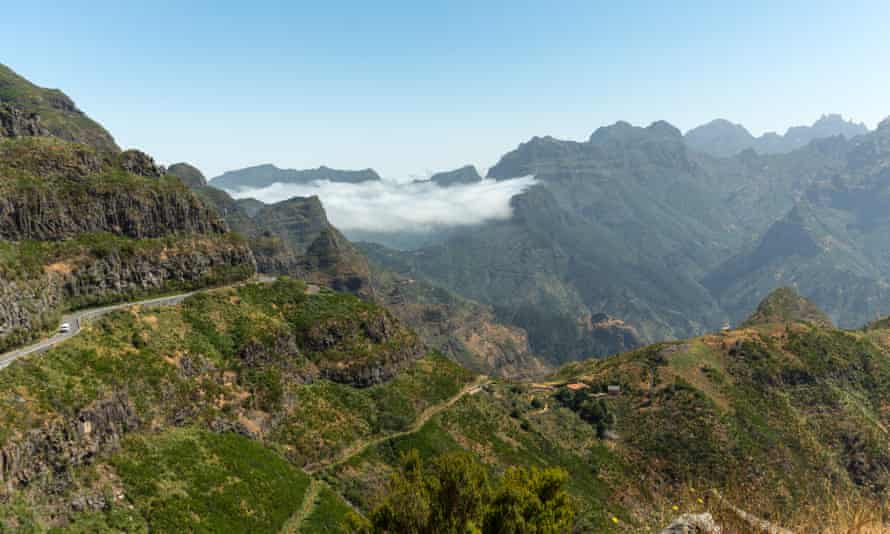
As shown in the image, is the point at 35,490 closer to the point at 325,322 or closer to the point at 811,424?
the point at 325,322

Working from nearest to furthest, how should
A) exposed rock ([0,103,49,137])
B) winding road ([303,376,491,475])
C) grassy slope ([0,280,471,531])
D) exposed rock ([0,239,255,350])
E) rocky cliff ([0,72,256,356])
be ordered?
grassy slope ([0,280,471,531])
exposed rock ([0,239,255,350])
rocky cliff ([0,72,256,356])
winding road ([303,376,491,475])
exposed rock ([0,103,49,137])

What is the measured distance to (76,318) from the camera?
3073 inches

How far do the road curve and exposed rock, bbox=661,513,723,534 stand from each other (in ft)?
247

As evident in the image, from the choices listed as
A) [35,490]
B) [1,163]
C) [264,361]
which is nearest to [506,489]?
[35,490]

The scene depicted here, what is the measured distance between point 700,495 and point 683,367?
138 meters

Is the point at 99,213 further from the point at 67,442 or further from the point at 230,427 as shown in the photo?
the point at 67,442

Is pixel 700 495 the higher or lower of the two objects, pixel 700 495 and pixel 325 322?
the higher

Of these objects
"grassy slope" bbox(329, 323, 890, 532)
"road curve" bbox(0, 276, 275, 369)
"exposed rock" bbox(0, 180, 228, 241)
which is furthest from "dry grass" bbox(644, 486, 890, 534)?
"exposed rock" bbox(0, 180, 228, 241)

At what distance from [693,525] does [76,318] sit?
3692 inches

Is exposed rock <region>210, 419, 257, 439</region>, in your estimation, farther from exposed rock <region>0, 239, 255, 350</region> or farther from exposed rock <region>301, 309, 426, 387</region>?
exposed rock <region>0, 239, 255, 350</region>

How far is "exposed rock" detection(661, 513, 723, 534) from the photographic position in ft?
60.3

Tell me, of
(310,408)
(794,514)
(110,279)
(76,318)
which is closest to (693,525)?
(794,514)

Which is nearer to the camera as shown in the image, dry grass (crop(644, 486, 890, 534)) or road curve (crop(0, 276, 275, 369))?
dry grass (crop(644, 486, 890, 534))

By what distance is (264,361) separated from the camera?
312 ft
